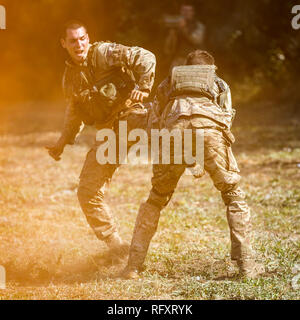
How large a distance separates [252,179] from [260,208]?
1.72 meters

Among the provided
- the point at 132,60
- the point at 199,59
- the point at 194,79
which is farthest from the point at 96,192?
the point at 199,59

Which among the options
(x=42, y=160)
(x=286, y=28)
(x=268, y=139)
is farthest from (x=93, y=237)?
(x=286, y=28)

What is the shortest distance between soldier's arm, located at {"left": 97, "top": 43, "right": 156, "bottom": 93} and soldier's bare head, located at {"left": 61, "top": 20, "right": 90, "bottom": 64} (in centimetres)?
15

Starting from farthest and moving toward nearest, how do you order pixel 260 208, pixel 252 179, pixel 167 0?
pixel 167 0 < pixel 252 179 < pixel 260 208

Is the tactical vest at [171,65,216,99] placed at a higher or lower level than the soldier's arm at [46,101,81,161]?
higher

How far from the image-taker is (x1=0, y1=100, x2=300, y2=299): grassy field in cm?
532

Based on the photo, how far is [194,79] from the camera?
5.23 m

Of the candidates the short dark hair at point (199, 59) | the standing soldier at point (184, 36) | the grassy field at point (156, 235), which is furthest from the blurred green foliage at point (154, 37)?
the short dark hair at point (199, 59)

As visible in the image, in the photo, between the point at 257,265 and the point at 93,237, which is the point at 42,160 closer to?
the point at 93,237

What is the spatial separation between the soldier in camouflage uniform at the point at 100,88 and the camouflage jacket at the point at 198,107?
0.32 m

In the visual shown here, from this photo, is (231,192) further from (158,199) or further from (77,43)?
(77,43)

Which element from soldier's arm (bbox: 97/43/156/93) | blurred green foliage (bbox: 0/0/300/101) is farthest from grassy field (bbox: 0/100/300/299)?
blurred green foliage (bbox: 0/0/300/101)

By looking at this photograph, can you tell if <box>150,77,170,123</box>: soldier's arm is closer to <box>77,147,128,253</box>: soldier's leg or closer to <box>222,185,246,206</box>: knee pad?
<box>77,147,128,253</box>: soldier's leg

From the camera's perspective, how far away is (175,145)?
5.28 meters
